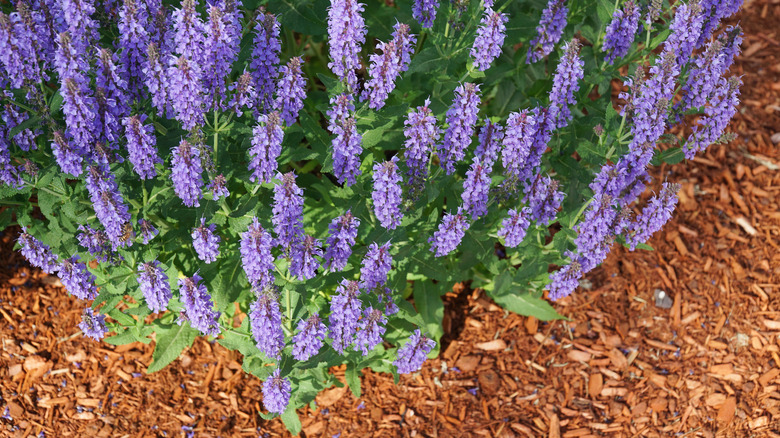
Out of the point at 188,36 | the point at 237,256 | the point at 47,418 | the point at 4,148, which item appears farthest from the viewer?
the point at 47,418

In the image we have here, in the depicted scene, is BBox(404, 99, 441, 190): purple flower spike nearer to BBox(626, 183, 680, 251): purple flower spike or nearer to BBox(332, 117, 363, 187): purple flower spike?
BBox(332, 117, 363, 187): purple flower spike

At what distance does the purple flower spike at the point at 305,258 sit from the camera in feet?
12.8

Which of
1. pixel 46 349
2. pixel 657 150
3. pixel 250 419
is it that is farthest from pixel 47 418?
pixel 657 150

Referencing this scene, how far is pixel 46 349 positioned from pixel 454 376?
3.24 m

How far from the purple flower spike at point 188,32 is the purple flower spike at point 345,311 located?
1405 mm

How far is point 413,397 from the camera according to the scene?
5.74 meters

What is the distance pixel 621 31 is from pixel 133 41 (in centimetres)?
285

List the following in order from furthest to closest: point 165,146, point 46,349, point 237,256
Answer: point 46,349 → point 237,256 → point 165,146

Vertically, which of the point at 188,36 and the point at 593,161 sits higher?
the point at 188,36

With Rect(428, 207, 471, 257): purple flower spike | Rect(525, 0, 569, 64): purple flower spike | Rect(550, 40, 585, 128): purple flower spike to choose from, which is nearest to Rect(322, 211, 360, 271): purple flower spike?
Rect(428, 207, 471, 257): purple flower spike

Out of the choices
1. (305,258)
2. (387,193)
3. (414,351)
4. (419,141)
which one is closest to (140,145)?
(305,258)

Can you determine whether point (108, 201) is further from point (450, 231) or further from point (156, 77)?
point (450, 231)

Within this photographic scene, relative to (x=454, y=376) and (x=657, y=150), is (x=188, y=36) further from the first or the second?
(x=454, y=376)

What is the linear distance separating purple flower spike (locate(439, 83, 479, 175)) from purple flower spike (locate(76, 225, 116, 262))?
6.35 ft
